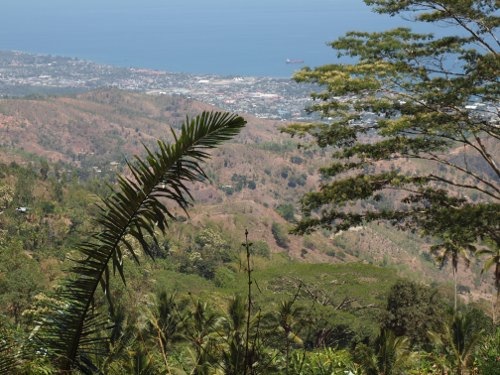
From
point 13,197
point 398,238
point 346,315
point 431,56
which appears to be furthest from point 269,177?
point 431,56

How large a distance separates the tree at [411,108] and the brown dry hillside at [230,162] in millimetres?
84118

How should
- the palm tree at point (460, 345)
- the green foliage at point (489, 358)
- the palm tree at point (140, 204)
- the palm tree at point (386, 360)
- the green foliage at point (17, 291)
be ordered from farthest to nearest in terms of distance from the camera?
the green foliage at point (17, 291)
the palm tree at point (460, 345)
the palm tree at point (386, 360)
the green foliage at point (489, 358)
the palm tree at point (140, 204)

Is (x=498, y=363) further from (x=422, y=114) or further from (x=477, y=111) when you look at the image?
(x=477, y=111)

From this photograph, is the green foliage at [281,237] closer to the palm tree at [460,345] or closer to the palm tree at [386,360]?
the palm tree at [460,345]

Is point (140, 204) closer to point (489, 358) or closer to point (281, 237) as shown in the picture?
point (489, 358)

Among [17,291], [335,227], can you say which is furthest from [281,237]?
[335,227]

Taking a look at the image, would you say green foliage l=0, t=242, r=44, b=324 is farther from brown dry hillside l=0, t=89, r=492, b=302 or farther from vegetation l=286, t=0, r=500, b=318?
brown dry hillside l=0, t=89, r=492, b=302

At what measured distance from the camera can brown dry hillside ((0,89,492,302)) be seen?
10419 centimetres

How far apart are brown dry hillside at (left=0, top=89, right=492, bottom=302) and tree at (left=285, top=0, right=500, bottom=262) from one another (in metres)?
84.1

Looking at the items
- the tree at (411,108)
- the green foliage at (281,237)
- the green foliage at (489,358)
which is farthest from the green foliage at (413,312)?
the green foliage at (281,237)

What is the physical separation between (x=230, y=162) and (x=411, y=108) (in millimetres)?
144130

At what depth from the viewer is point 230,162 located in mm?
154750

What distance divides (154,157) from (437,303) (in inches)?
1263

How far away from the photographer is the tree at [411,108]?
1065 centimetres
